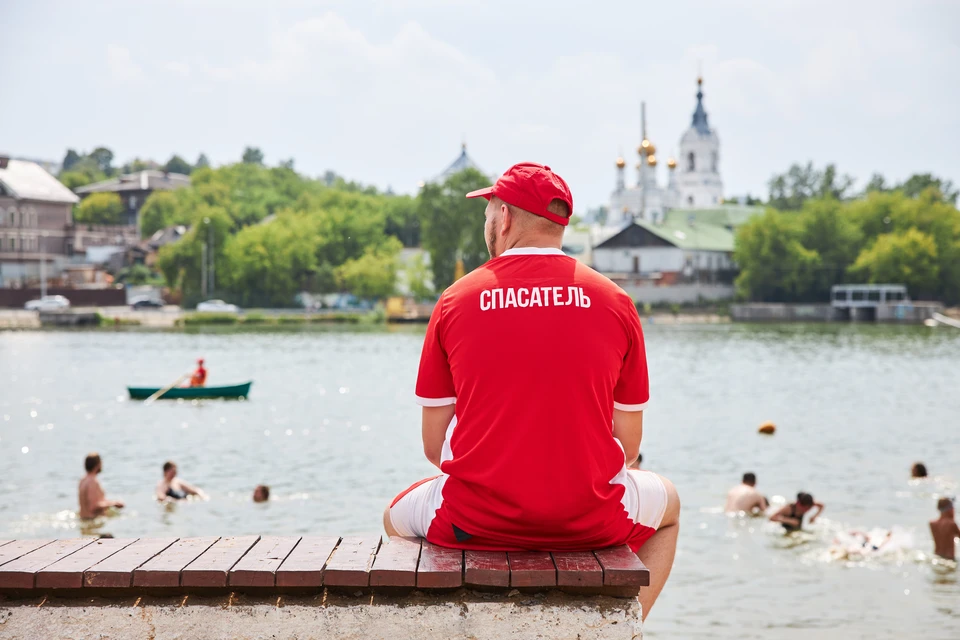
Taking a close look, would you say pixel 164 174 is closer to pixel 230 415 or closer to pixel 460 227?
pixel 460 227

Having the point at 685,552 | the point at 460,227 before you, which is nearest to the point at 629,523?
the point at 685,552

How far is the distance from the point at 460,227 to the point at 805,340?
3235cm

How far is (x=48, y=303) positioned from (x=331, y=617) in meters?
97.1

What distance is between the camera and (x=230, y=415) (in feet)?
117

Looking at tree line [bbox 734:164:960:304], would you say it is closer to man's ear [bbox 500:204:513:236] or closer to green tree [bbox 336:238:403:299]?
green tree [bbox 336:238:403:299]

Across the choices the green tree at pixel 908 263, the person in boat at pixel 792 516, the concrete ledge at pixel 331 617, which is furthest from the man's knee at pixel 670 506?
the green tree at pixel 908 263

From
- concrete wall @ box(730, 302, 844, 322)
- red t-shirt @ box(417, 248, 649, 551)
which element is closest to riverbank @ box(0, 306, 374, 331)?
concrete wall @ box(730, 302, 844, 322)

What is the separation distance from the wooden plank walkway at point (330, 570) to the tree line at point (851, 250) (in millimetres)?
100966

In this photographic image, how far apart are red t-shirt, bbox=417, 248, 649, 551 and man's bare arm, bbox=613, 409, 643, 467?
0.16m

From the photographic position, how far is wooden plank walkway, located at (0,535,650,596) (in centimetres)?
345

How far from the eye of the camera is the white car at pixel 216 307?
96.7 metres

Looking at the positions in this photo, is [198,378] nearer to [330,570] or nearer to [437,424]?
[437,424]

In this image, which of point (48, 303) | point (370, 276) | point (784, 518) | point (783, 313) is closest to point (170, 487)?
point (784, 518)

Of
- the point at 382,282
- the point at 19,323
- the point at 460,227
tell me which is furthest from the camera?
the point at 382,282
